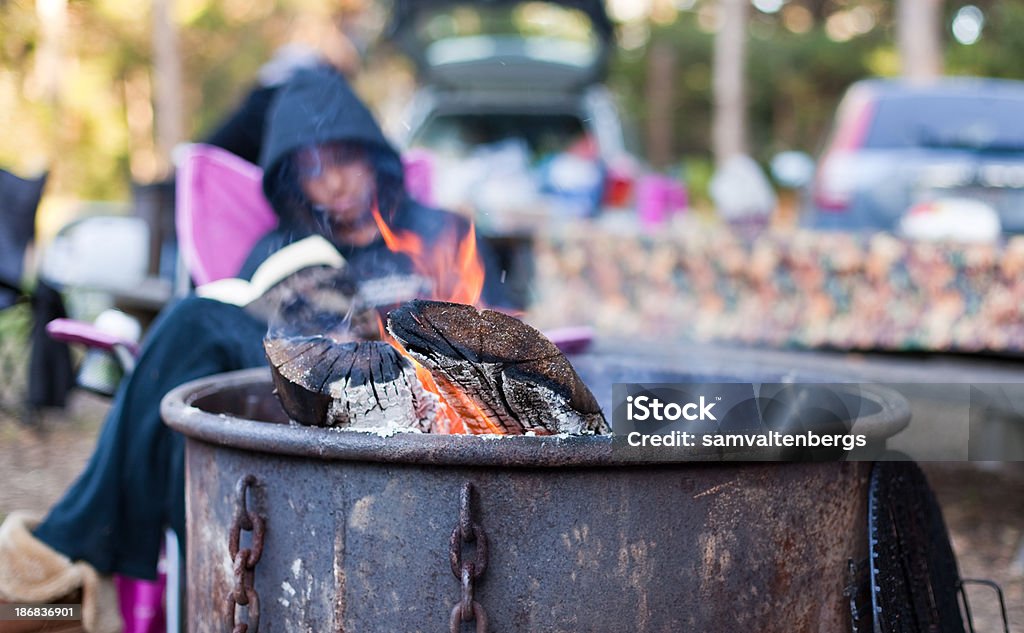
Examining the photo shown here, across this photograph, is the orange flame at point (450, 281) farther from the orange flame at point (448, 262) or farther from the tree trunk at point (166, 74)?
the tree trunk at point (166, 74)

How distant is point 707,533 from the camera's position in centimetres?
173

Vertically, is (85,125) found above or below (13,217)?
above

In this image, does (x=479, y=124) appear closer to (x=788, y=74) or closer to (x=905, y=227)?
(x=905, y=227)

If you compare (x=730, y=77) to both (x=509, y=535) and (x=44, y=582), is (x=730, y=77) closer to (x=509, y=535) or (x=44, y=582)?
(x=44, y=582)

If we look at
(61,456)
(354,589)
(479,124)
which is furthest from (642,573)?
(479,124)

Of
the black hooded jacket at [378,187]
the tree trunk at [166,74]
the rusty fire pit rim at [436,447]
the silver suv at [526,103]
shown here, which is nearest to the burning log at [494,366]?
the rusty fire pit rim at [436,447]

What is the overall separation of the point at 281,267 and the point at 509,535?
118 cm

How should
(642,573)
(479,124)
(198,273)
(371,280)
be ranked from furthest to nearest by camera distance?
(479,124) < (198,273) < (371,280) < (642,573)

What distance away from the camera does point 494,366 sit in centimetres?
175

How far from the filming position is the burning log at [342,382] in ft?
6.22

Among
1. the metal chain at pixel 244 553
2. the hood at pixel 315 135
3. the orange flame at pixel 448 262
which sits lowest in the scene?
the metal chain at pixel 244 553

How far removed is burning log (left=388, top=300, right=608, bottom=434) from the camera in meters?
1.74

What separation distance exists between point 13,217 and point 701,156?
17067 millimetres

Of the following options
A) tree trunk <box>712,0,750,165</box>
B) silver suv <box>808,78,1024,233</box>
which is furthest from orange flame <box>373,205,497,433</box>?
tree trunk <box>712,0,750,165</box>
